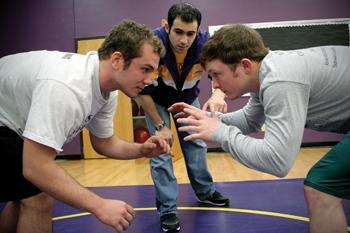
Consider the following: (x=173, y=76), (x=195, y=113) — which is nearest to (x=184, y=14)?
(x=173, y=76)

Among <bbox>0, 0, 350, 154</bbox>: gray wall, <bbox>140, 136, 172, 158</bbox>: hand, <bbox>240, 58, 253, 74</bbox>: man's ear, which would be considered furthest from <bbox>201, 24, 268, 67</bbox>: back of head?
<bbox>0, 0, 350, 154</bbox>: gray wall

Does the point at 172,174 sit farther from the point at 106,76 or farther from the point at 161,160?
the point at 106,76

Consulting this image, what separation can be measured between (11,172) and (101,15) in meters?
5.13

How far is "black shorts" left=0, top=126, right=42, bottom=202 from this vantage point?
1.57m

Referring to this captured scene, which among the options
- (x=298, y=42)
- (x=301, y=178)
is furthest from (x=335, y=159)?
(x=298, y=42)

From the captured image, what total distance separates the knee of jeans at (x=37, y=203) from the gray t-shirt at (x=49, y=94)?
318mm

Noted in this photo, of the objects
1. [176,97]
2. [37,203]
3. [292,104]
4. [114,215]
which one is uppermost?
[292,104]

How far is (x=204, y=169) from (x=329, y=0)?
4754 mm

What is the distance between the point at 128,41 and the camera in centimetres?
165

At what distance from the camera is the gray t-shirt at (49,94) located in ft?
4.36

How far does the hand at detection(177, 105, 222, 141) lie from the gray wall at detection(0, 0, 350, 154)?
4.49 meters

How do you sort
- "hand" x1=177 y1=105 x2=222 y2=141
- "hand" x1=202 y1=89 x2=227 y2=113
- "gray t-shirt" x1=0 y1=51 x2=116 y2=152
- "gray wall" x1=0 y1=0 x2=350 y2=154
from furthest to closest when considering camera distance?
"gray wall" x1=0 y1=0 x2=350 y2=154
"hand" x1=202 y1=89 x2=227 y2=113
"hand" x1=177 y1=105 x2=222 y2=141
"gray t-shirt" x1=0 y1=51 x2=116 y2=152

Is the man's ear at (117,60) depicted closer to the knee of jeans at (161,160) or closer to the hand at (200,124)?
the hand at (200,124)

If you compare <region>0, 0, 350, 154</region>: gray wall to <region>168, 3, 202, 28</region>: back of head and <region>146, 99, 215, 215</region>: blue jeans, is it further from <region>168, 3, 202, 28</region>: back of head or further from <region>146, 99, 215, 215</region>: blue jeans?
<region>168, 3, 202, 28</region>: back of head
